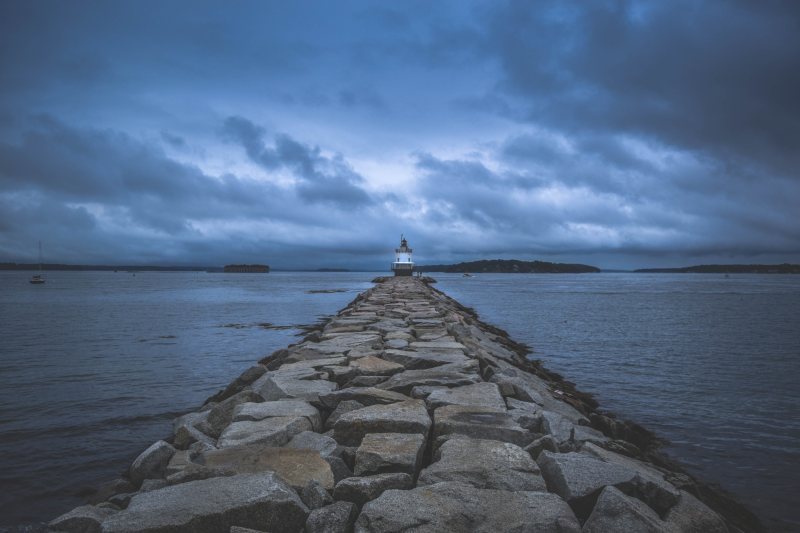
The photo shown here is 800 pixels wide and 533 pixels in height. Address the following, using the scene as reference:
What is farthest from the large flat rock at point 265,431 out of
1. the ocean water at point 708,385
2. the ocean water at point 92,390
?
the ocean water at point 708,385

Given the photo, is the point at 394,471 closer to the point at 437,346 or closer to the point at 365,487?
the point at 365,487

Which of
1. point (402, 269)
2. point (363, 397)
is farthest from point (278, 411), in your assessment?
point (402, 269)

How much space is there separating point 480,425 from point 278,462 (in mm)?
1316

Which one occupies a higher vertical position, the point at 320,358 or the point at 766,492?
the point at 320,358

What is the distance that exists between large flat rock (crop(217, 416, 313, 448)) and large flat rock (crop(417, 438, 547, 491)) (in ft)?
3.37

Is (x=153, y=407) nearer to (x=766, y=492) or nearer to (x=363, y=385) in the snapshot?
(x=363, y=385)

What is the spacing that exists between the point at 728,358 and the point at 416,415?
9651 mm

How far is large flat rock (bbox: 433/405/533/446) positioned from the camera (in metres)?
3.18

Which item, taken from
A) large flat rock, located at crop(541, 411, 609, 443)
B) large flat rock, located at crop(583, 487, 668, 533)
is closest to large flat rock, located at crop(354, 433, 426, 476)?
large flat rock, located at crop(583, 487, 668, 533)

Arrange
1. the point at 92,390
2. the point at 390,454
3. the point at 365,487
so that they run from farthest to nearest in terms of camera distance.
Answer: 1. the point at 92,390
2. the point at 390,454
3. the point at 365,487

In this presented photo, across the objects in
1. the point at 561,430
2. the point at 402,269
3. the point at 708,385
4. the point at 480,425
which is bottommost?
the point at 708,385

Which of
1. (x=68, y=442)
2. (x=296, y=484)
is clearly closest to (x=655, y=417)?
(x=296, y=484)

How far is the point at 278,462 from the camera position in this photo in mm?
2729

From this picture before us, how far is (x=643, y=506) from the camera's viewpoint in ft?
7.33
